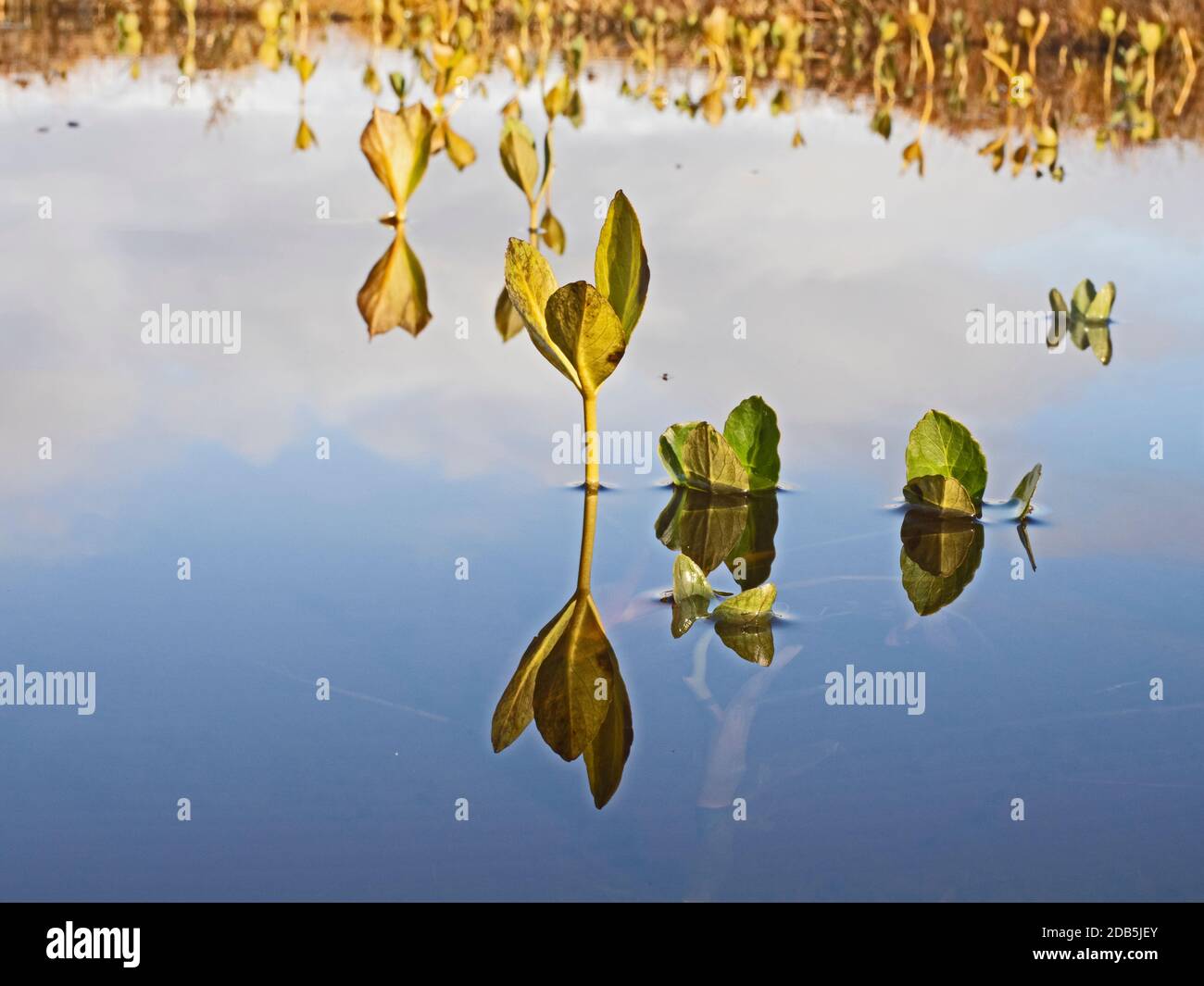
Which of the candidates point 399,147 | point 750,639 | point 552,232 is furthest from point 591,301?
point 399,147

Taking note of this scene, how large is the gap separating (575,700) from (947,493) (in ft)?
3.10

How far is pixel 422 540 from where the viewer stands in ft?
7.87

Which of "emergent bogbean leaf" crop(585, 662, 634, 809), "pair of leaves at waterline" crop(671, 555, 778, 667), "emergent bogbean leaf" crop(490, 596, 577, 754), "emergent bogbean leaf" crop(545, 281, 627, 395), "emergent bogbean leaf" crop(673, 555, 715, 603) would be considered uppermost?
"emergent bogbean leaf" crop(545, 281, 627, 395)

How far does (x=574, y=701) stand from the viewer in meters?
1.87

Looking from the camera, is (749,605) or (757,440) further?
(757,440)

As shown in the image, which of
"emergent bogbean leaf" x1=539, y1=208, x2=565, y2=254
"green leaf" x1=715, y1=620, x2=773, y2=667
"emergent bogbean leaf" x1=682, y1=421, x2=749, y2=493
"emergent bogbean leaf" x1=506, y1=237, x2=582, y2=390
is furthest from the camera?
"emergent bogbean leaf" x1=539, y1=208, x2=565, y2=254

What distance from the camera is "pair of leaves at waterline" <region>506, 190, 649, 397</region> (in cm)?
242

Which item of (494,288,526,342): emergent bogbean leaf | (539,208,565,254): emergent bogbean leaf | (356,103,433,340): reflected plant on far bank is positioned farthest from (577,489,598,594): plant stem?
(539,208,565,254): emergent bogbean leaf

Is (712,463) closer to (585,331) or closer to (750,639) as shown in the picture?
(585,331)

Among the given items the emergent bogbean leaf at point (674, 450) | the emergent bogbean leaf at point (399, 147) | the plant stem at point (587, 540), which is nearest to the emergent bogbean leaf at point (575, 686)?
the plant stem at point (587, 540)

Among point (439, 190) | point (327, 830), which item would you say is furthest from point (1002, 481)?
point (439, 190)

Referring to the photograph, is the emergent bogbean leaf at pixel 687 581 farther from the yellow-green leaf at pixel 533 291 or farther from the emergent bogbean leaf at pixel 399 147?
the emergent bogbean leaf at pixel 399 147

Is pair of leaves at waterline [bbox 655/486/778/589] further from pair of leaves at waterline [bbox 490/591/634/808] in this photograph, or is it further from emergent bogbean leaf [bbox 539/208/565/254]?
emergent bogbean leaf [bbox 539/208/565/254]

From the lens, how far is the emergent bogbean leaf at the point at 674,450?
2.68m
